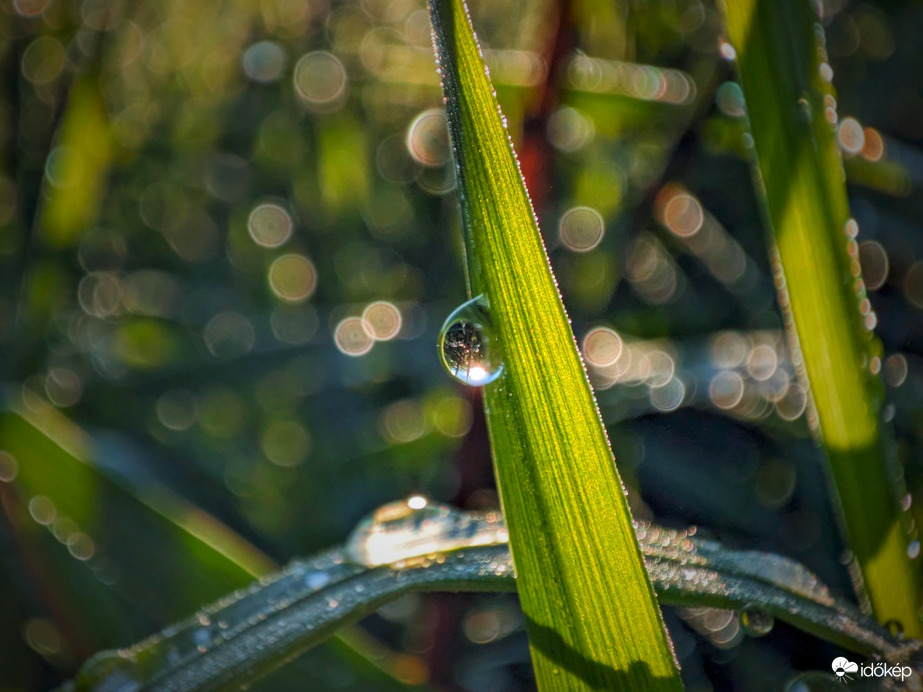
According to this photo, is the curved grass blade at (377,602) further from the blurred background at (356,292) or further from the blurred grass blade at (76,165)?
the blurred grass blade at (76,165)

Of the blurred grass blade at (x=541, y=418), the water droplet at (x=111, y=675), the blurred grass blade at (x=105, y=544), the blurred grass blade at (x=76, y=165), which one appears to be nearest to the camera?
the blurred grass blade at (x=541, y=418)

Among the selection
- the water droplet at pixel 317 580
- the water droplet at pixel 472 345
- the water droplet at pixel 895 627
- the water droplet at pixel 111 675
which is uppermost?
the water droplet at pixel 472 345

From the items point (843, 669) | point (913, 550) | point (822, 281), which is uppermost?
point (822, 281)

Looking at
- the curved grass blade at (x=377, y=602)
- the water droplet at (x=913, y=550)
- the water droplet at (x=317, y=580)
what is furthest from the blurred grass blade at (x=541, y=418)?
the water droplet at (x=913, y=550)

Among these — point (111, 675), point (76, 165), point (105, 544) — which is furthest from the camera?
point (76, 165)

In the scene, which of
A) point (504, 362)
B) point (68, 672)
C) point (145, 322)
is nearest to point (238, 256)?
point (145, 322)

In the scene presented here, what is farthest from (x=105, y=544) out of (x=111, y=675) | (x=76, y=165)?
(x=76, y=165)

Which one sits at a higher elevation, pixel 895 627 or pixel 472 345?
pixel 472 345

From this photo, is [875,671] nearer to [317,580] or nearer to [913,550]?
[913,550]

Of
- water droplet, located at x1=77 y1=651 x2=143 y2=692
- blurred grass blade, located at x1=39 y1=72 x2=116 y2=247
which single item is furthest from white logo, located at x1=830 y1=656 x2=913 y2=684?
blurred grass blade, located at x1=39 y1=72 x2=116 y2=247
